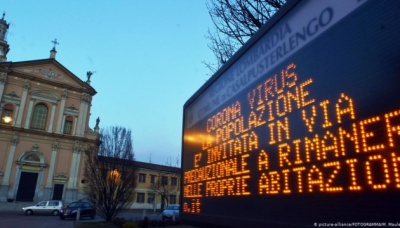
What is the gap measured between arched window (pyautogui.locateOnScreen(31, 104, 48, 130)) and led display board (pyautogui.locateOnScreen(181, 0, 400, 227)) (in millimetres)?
34214

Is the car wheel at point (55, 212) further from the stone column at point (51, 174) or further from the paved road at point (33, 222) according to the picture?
the stone column at point (51, 174)

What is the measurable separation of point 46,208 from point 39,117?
1164 centimetres

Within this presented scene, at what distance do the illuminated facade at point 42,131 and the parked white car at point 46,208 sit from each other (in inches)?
196

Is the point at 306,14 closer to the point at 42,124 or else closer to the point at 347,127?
the point at 347,127

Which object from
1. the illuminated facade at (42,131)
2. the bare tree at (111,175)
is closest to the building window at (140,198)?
the illuminated facade at (42,131)

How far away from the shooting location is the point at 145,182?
47.2 meters

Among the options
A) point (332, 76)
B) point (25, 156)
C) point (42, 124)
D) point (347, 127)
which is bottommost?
point (347, 127)

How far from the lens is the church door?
99.5 ft

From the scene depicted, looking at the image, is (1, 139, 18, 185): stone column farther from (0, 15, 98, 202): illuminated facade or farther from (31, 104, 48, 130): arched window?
(31, 104, 48, 130): arched window

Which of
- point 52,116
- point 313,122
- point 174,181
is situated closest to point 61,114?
point 52,116

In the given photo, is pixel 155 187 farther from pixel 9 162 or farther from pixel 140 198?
pixel 9 162

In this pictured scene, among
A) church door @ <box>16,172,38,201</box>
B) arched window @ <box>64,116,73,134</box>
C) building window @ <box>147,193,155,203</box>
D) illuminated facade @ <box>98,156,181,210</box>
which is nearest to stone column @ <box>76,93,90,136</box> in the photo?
arched window @ <box>64,116,73,134</box>

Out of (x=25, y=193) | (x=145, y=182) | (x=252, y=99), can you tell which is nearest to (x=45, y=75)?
(x=25, y=193)

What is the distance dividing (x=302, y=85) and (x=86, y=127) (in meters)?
36.7
